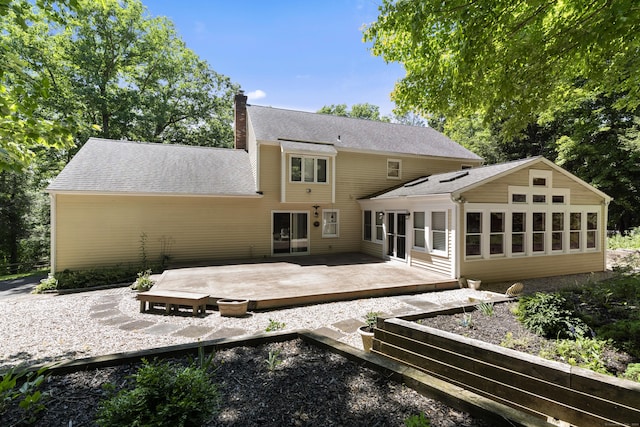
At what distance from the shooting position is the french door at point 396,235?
38.0 feet

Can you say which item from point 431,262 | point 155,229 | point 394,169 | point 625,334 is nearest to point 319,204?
point 394,169

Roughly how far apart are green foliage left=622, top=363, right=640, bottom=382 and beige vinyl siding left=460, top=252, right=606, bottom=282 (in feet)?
19.8

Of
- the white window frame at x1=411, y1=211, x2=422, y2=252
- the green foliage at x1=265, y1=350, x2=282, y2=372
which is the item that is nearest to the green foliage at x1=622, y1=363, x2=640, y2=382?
the green foliage at x1=265, y1=350, x2=282, y2=372

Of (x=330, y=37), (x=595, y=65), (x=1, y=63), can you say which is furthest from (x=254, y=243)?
(x=595, y=65)

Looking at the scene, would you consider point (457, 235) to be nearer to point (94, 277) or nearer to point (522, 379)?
point (522, 379)

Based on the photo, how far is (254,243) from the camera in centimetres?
1321

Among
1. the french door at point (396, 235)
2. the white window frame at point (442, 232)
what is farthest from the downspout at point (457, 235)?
the french door at point (396, 235)

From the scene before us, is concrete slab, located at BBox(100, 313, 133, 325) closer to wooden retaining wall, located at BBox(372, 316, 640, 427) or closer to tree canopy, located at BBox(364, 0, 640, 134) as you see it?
wooden retaining wall, located at BBox(372, 316, 640, 427)

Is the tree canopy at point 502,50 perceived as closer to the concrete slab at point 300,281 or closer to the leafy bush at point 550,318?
the leafy bush at point 550,318

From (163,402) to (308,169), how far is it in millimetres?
11560

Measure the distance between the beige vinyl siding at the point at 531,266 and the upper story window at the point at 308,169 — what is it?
277 inches

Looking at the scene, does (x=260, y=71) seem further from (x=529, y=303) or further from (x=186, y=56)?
(x=529, y=303)

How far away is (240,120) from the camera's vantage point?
16766 mm

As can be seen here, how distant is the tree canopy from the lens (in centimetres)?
494
